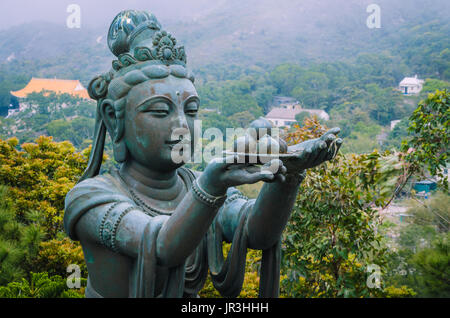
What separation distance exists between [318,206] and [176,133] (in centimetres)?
462

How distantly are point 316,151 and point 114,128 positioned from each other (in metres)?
1.37

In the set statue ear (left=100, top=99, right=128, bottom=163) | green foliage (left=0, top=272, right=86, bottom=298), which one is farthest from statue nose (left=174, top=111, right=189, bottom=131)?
green foliage (left=0, top=272, right=86, bottom=298)

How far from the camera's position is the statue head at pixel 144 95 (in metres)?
2.95

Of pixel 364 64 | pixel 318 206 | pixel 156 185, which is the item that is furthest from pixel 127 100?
pixel 364 64

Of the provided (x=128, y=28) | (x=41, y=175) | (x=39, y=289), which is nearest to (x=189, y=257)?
(x=128, y=28)

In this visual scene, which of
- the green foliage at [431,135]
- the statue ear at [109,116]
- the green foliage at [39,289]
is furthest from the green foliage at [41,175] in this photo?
the statue ear at [109,116]

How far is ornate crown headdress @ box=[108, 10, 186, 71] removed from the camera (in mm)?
3020

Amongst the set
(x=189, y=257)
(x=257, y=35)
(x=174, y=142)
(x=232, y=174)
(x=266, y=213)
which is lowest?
(x=189, y=257)

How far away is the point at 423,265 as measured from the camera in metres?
9.51

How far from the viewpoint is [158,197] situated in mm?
3158

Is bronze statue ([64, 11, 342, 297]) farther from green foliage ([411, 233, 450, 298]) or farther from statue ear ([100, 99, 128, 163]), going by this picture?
green foliage ([411, 233, 450, 298])

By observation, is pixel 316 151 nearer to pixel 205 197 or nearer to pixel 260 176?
pixel 260 176

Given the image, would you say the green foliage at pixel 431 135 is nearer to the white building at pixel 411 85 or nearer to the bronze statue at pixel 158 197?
the bronze statue at pixel 158 197

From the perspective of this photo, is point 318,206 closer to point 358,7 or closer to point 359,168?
point 359,168
